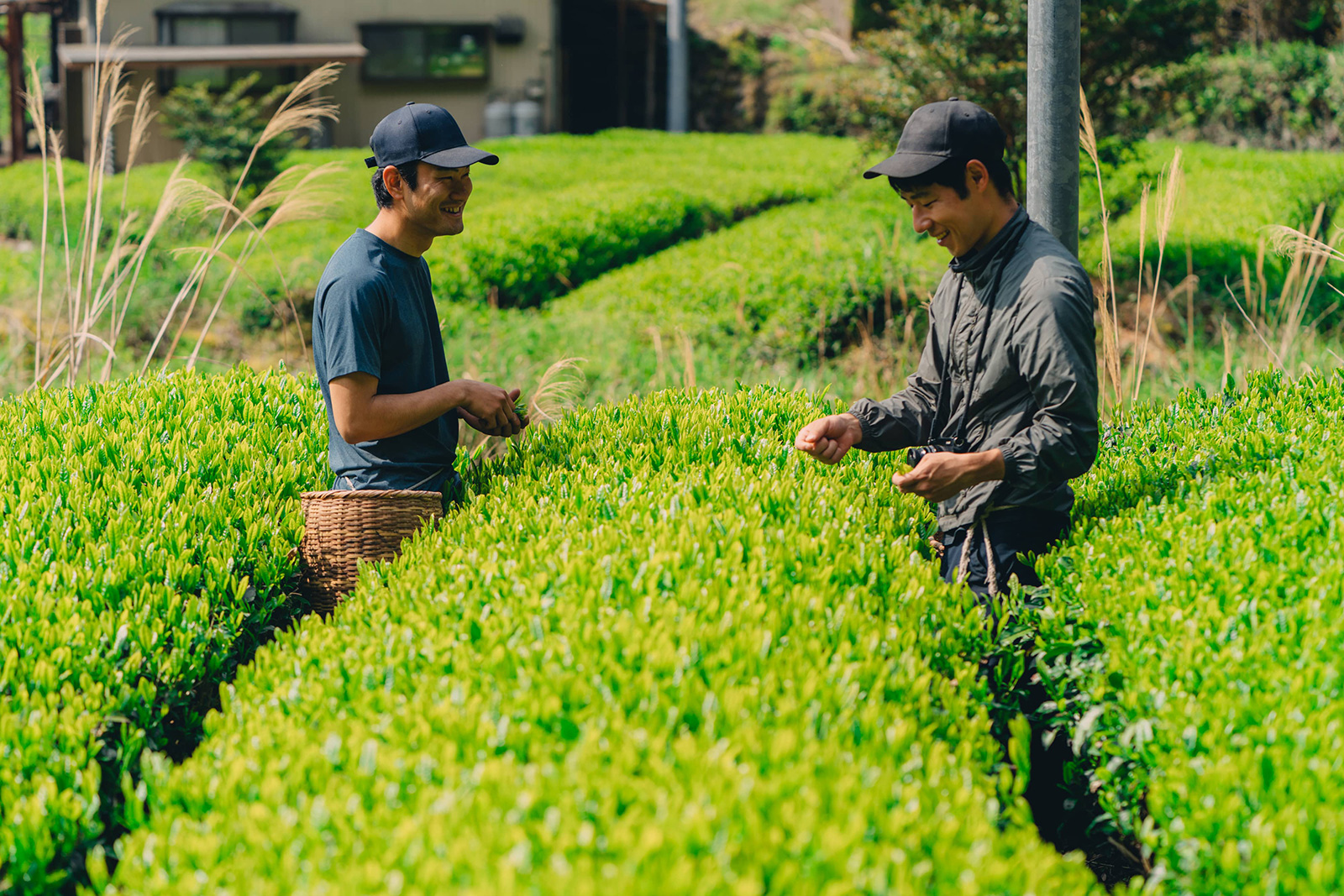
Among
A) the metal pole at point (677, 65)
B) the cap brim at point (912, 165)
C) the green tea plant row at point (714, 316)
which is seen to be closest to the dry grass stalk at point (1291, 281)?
the cap brim at point (912, 165)

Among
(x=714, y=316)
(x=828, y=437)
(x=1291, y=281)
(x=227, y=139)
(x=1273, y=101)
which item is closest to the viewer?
(x=828, y=437)

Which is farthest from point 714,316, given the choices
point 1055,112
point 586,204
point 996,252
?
point 996,252

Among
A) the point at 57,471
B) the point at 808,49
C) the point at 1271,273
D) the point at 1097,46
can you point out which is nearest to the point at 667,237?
the point at 1097,46

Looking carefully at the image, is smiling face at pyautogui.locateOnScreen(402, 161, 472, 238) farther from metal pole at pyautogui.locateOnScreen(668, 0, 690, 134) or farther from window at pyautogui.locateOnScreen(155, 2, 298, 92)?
metal pole at pyautogui.locateOnScreen(668, 0, 690, 134)

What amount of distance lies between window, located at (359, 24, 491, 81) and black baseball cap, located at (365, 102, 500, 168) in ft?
79.5

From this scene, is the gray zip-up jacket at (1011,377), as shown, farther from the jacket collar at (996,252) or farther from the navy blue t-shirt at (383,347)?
the navy blue t-shirt at (383,347)

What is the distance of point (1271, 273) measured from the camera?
11656 mm

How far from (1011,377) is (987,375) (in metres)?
0.08

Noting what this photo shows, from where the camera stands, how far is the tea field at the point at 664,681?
2031mm

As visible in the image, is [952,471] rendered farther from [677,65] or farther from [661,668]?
[677,65]

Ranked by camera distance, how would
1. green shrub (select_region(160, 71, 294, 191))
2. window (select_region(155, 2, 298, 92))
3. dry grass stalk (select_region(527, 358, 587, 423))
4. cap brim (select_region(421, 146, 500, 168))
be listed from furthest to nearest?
window (select_region(155, 2, 298, 92)) < green shrub (select_region(160, 71, 294, 191)) < dry grass stalk (select_region(527, 358, 587, 423)) < cap brim (select_region(421, 146, 500, 168))

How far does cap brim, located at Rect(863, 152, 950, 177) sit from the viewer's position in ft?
10.4

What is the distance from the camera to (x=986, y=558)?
11.0 ft

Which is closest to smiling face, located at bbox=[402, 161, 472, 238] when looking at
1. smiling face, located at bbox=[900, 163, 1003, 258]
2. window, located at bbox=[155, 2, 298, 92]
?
smiling face, located at bbox=[900, 163, 1003, 258]
